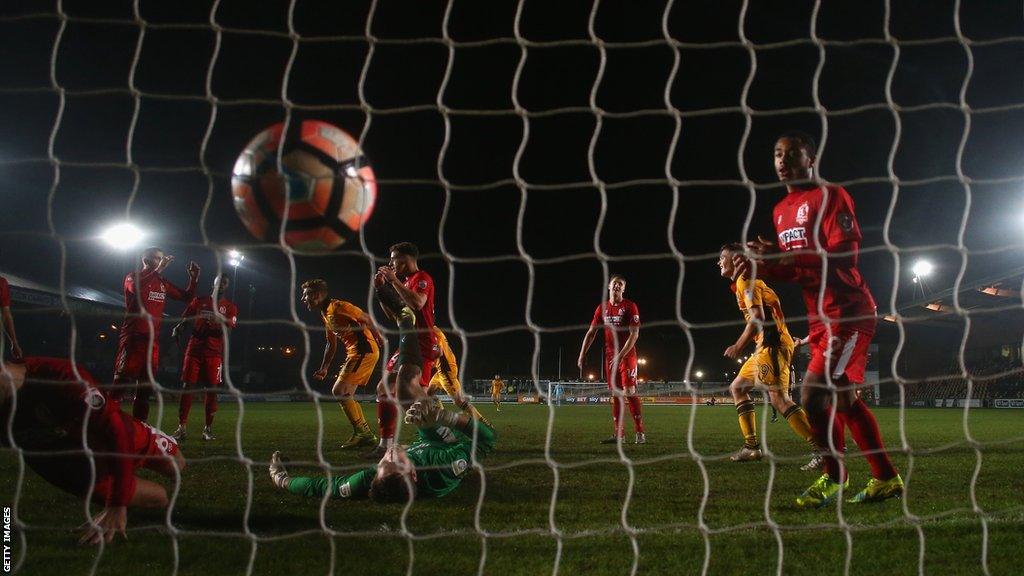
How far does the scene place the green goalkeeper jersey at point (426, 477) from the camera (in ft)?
13.9

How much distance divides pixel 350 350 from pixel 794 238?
5.08 metres

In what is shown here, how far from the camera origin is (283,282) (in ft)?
172

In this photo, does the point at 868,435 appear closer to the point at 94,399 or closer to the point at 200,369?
the point at 94,399

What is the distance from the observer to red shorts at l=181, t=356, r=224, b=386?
27.5 feet

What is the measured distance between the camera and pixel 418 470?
4094mm

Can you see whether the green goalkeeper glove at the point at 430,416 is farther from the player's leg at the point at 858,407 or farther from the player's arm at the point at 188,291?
the player's arm at the point at 188,291

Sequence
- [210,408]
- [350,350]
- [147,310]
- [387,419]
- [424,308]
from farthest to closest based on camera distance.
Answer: [210,408] → [350,350] → [147,310] → [387,419] → [424,308]

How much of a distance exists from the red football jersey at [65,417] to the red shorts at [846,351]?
143 inches

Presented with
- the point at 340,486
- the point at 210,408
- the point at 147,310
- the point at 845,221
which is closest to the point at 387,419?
the point at 340,486

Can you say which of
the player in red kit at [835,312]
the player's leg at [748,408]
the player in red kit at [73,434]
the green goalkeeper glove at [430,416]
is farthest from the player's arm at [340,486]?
the player's leg at [748,408]

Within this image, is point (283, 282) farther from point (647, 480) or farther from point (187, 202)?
point (647, 480)

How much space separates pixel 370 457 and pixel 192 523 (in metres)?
2.95

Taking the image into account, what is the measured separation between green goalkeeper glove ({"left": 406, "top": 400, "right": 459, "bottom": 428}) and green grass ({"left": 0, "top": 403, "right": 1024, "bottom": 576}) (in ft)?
1.60

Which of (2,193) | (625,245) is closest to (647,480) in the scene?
(625,245)
